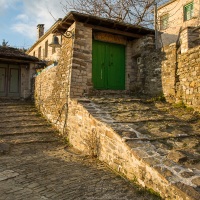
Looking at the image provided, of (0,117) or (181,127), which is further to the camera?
(0,117)

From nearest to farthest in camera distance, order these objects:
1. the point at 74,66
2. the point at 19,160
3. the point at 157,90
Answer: the point at 19,160 → the point at 74,66 → the point at 157,90

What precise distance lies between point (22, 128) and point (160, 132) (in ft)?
16.0

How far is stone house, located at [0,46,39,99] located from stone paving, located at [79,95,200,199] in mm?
6755

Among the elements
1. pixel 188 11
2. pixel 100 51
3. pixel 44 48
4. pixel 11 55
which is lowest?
pixel 100 51

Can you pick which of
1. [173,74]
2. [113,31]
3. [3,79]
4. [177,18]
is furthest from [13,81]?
[177,18]

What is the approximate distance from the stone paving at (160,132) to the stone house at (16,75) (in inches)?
266

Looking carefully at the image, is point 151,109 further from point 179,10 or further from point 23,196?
point 179,10

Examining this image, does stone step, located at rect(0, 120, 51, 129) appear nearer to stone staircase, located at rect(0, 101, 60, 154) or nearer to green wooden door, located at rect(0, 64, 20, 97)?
stone staircase, located at rect(0, 101, 60, 154)

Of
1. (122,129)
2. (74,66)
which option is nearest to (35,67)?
(74,66)

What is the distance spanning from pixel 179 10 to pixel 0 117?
14.2 m

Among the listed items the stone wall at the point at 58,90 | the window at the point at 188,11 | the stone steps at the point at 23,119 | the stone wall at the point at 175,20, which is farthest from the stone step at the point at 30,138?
the window at the point at 188,11

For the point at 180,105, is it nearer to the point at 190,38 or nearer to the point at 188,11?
the point at 190,38

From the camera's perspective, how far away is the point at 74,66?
6812mm

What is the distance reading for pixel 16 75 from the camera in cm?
1222
